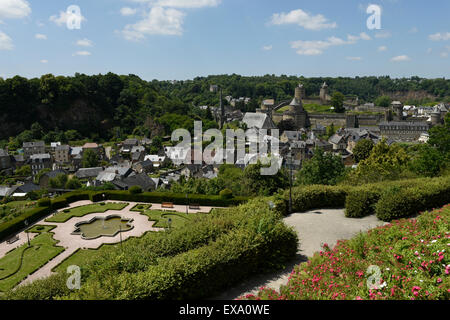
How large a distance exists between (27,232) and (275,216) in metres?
15.8

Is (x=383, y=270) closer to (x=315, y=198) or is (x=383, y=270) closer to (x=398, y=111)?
(x=315, y=198)

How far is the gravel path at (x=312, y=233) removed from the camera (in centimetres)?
908

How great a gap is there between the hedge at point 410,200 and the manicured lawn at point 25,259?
16.3 m

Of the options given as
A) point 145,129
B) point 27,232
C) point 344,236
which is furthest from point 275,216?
point 145,129

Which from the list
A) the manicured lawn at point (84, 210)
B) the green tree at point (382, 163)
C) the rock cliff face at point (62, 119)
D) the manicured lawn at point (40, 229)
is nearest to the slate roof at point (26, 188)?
the manicured lawn at point (84, 210)

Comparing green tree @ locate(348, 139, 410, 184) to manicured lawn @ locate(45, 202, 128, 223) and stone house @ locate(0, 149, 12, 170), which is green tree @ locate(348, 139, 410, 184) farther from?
stone house @ locate(0, 149, 12, 170)

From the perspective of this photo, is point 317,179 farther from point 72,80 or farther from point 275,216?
point 72,80

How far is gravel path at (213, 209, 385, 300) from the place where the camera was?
9078 millimetres

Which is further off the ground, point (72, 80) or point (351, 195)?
point (72, 80)

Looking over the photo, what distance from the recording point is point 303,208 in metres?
16.2

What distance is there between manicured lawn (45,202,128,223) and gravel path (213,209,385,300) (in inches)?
577

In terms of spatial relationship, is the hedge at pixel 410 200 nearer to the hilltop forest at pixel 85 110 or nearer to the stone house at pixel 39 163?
the stone house at pixel 39 163

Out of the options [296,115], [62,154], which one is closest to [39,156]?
[62,154]
